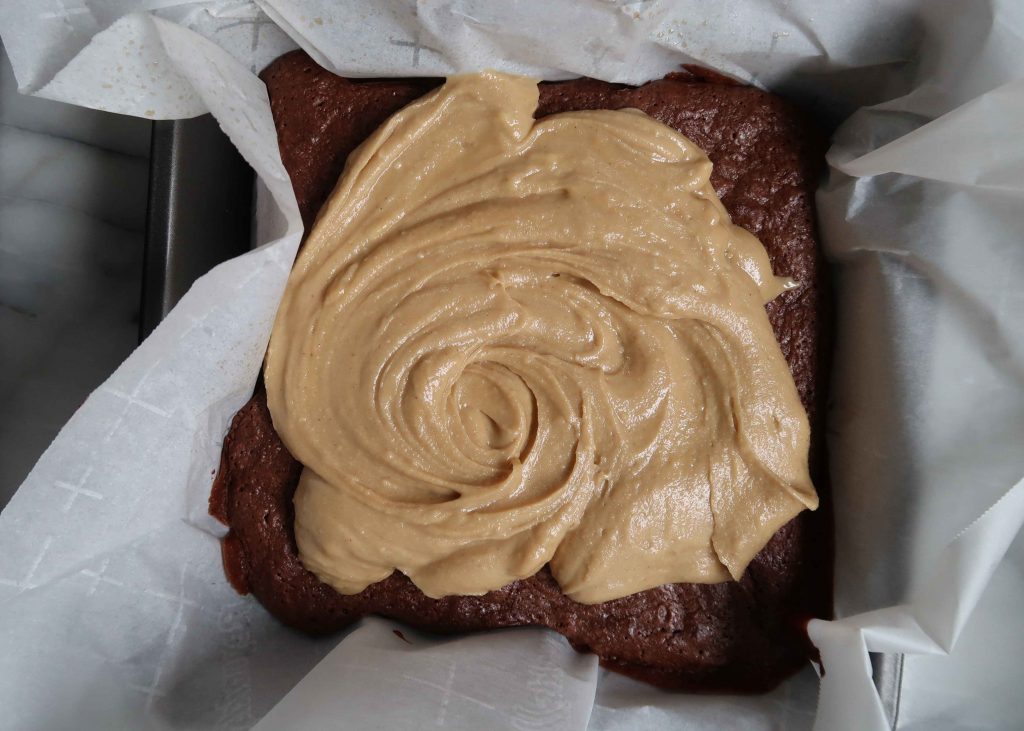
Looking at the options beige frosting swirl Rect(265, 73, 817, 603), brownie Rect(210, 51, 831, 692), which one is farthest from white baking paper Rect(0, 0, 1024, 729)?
beige frosting swirl Rect(265, 73, 817, 603)

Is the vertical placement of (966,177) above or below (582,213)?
above

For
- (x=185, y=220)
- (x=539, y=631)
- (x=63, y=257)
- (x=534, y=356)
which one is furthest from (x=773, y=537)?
(x=63, y=257)

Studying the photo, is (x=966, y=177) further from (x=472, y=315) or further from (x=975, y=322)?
(x=472, y=315)

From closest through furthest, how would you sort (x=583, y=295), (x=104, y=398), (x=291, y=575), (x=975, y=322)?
(x=104, y=398) → (x=975, y=322) → (x=583, y=295) → (x=291, y=575)

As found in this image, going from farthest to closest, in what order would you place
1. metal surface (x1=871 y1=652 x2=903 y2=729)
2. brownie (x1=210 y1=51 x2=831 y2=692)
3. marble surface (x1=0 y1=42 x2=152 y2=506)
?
marble surface (x1=0 y1=42 x2=152 y2=506) < brownie (x1=210 y1=51 x2=831 y2=692) < metal surface (x1=871 y1=652 x2=903 y2=729)

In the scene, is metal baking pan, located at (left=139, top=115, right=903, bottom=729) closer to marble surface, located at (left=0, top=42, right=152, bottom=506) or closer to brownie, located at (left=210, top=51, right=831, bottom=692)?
brownie, located at (left=210, top=51, right=831, bottom=692)

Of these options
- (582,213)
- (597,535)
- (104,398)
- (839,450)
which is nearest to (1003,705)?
(839,450)

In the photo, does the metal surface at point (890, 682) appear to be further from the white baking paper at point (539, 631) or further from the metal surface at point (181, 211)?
the metal surface at point (181, 211)
